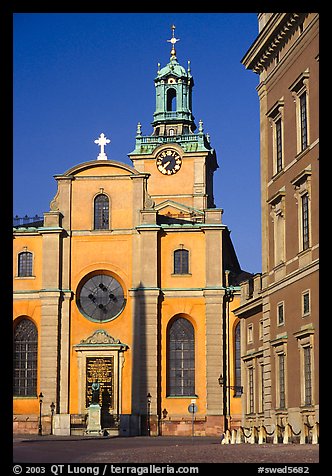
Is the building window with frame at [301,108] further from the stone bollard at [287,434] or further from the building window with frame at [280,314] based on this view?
the stone bollard at [287,434]

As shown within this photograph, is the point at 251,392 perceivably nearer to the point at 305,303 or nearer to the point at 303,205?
the point at 305,303

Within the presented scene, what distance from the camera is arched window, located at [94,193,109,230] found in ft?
207

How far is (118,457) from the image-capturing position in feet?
73.1

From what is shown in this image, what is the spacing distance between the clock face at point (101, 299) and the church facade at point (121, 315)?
Result: 0.06m

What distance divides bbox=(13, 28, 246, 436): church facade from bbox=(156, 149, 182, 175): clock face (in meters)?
13.8

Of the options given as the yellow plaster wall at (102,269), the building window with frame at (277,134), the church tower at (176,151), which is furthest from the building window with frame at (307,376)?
the church tower at (176,151)

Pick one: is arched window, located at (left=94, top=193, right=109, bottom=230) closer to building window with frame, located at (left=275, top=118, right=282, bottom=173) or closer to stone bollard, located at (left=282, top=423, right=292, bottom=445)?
building window with frame, located at (left=275, top=118, right=282, bottom=173)

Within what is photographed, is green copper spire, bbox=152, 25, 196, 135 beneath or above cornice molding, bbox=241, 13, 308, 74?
above

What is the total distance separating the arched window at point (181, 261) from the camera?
62.0m

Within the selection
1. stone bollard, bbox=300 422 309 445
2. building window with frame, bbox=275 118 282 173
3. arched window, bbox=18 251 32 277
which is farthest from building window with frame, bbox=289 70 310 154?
arched window, bbox=18 251 32 277
